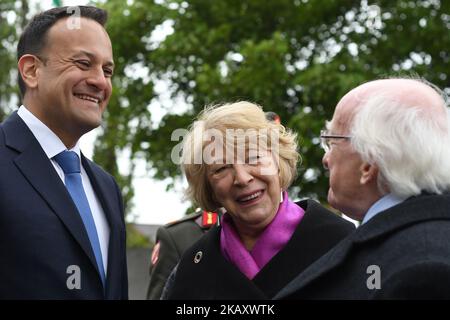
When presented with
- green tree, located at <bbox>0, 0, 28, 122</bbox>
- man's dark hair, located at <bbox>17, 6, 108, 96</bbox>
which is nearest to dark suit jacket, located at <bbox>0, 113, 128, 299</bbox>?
man's dark hair, located at <bbox>17, 6, 108, 96</bbox>

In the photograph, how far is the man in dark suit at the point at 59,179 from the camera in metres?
3.08

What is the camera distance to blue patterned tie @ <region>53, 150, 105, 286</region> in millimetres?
3355

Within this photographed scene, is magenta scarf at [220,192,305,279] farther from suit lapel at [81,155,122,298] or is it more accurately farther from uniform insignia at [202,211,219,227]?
uniform insignia at [202,211,219,227]

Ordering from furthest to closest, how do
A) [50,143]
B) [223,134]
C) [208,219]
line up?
[208,219]
[223,134]
[50,143]

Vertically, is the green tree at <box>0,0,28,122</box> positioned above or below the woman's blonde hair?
above

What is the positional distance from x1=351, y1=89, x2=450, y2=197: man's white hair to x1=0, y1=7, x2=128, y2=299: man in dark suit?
1249 mm

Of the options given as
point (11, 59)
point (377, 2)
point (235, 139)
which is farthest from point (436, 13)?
point (11, 59)

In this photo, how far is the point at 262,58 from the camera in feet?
36.4

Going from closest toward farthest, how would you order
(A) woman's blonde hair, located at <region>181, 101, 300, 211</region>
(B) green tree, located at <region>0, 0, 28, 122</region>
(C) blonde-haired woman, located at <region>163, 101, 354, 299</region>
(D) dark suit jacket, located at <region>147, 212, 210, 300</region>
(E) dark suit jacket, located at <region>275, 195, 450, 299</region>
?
(E) dark suit jacket, located at <region>275, 195, 450, 299</region>, (C) blonde-haired woman, located at <region>163, 101, 354, 299</region>, (A) woman's blonde hair, located at <region>181, 101, 300, 211</region>, (D) dark suit jacket, located at <region>147, 212, 210, 300</region>, (B) green tree, located at <region>0, 0, 28, 122</region>

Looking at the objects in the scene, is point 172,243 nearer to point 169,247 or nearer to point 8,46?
point 169,247

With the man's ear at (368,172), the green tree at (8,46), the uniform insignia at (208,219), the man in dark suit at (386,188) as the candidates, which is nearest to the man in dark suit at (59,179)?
the man in dark suit at (386,188)

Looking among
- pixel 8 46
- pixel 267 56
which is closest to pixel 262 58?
pixel 267 56

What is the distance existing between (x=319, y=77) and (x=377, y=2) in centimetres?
220

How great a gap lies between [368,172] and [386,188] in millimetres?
81
